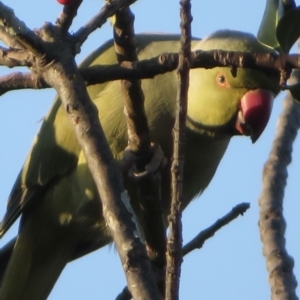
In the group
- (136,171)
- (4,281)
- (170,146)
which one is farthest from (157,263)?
(4,281)

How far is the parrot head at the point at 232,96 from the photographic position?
249 centimetres

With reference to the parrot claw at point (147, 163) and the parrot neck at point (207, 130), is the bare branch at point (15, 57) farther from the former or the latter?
the parrot neck at point (207, 130)

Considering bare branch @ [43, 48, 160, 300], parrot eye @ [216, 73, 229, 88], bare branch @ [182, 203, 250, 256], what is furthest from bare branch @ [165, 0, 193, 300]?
parrot eye @ [216, 73, 229, 88]

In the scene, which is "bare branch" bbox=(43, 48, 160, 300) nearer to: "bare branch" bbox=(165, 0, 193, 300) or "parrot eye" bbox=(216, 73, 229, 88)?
"bare branch" bbox=(165, 0, 193, 300)

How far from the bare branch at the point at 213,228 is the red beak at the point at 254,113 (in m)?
0.65

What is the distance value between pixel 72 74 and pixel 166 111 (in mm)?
1183

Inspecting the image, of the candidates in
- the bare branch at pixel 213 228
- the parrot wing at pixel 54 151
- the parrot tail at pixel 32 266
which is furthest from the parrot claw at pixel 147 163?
the parrot tail at pixel 32 266

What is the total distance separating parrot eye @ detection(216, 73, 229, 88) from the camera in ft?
8.41

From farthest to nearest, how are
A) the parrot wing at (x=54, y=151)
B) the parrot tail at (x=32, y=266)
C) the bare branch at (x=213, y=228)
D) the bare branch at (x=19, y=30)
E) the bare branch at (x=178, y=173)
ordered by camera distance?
the parrot tail at (x=32, y=266)
the parrot wing at (x=54, y=151)
the bare branch at (x=213, y=228)
the bare branch at (x=19, y=30)
the bare branch at (x=178, y=173)

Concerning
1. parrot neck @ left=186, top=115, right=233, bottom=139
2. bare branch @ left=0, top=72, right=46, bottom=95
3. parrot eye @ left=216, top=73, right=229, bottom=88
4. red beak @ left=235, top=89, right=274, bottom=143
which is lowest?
bare branch @ left=0, top=72, right=46, bottom=95

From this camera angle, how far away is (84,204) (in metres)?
2.69

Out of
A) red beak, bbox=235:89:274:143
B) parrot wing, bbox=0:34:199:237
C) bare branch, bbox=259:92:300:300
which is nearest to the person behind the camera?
bare branch, bbox=259:92:300:300

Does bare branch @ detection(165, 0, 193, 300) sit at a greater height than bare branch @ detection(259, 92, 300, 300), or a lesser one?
lesser

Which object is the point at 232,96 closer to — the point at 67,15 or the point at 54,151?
the point at 54,151
